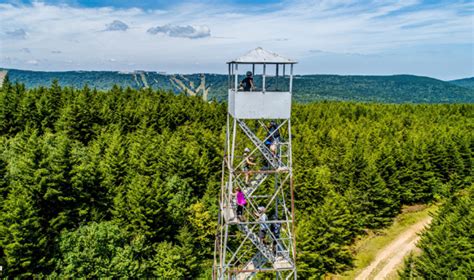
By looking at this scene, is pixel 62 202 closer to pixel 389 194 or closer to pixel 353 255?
pixel 353 255

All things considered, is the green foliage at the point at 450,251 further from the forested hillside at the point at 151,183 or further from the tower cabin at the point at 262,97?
the tower cabin at the point at 262,97

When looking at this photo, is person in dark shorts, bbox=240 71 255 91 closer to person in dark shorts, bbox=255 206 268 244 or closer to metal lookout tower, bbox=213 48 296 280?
metal lookout tower, bbox=213 48 296 280

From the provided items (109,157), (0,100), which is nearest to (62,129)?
A: (0,100)

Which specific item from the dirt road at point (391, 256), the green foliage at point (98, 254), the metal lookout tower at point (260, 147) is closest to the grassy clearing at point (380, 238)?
the dirt road at point (391, 256)

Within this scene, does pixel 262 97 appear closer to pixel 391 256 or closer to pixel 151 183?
pixel 151 183

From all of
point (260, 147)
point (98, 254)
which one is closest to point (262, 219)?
point (260, 147)

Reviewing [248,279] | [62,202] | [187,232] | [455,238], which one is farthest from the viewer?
[187,232]
